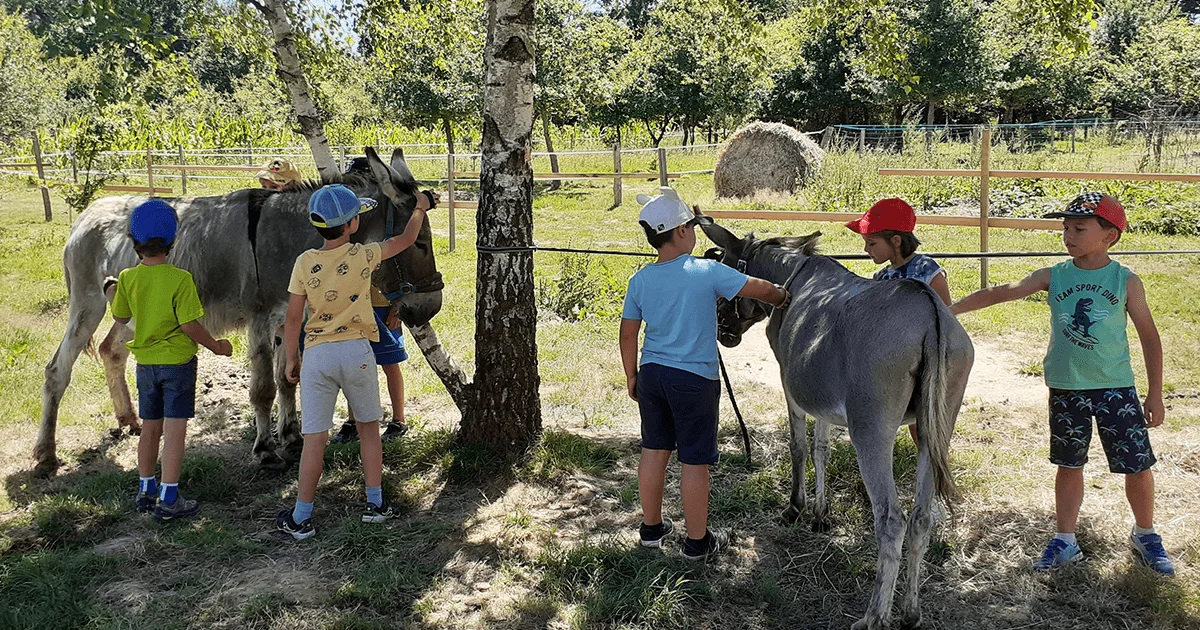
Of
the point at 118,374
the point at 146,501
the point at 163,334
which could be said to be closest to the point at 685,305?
the point at 163,334

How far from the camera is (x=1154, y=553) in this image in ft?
13.0

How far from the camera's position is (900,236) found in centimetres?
387

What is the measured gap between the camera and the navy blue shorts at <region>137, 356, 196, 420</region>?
15.1 ft

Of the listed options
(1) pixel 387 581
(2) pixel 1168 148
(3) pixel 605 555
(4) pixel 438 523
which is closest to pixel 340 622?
(1) pixel 387 581

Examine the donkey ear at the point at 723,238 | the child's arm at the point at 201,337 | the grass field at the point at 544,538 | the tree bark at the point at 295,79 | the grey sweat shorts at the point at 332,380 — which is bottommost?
the grass field at the point at 544,538

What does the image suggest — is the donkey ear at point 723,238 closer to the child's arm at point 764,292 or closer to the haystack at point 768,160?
the child's arm at point 764,292

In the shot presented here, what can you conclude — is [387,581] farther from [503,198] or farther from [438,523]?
[503,198]

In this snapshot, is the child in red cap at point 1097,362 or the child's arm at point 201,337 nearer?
the child in red cap at point 1097,362

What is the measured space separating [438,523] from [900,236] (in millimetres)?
2889

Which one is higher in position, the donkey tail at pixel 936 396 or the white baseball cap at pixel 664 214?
the white baseball cap at pixel 664 214

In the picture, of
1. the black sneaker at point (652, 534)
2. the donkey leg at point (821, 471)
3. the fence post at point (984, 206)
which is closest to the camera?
the black sneaker at point (652, 534)

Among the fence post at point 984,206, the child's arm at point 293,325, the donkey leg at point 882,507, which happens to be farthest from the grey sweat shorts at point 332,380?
the fence post at point 984,206

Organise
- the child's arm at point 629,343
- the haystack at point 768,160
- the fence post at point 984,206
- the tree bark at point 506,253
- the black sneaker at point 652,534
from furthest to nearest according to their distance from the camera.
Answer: the haystack at point 768,160 < the fence post at point 984,206 < the tree bark at point 506,253 < the black sneaker at point 652,534 < the child's arm at point 629,343

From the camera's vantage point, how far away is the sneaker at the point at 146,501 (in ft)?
15.5
